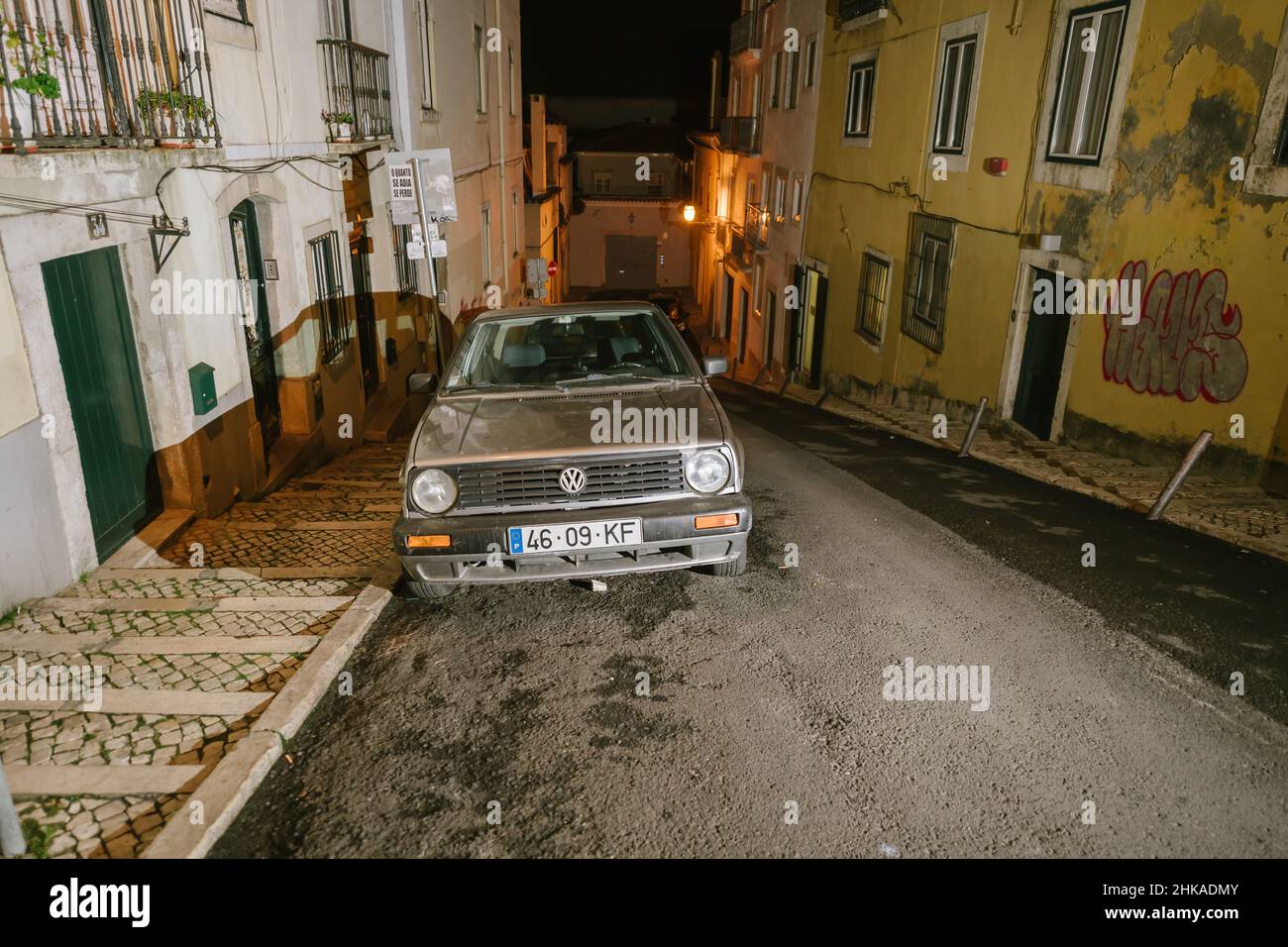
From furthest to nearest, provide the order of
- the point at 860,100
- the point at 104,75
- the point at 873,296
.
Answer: the point at 860,100 < the point at 873,296 < the point at 104,75

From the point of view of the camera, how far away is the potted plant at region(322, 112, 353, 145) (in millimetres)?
9898

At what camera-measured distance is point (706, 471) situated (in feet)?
15.7

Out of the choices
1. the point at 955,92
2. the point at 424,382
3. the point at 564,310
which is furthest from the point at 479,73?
the point at 424,382

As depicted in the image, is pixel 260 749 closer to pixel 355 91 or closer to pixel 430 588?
pixel 430 588

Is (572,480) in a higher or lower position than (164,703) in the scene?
higher

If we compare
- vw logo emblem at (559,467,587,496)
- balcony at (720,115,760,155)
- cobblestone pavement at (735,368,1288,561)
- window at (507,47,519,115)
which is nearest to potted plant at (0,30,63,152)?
vw logo emblem at (559,467,587,496)

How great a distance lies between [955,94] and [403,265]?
9.55 meters

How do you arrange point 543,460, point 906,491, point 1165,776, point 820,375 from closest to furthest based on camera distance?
point 1165,776 < point 543,460 < point 906,491 < point 820,375

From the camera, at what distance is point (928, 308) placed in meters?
13.0

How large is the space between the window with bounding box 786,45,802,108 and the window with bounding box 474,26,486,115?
7.85 meters
